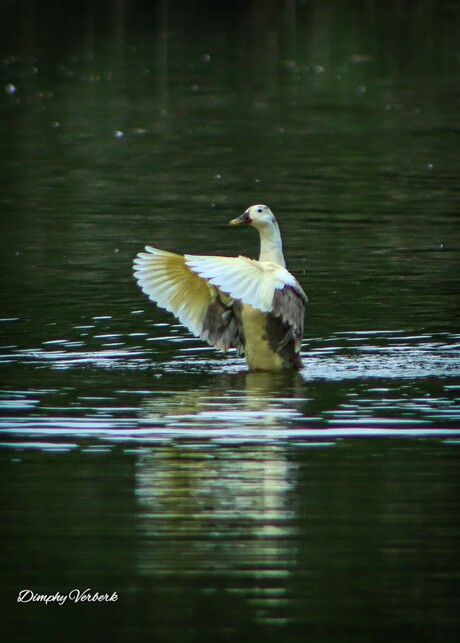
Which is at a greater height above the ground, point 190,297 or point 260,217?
point 260,217

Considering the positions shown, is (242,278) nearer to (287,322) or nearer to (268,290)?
(268,290)

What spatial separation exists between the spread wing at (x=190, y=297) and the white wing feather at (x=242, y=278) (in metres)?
0.94

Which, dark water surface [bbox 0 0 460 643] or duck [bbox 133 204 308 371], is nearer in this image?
dark water surface [bbox 0 0 460 643]

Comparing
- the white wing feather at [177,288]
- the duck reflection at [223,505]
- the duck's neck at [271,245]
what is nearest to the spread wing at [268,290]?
the duck's neck at [271,245]

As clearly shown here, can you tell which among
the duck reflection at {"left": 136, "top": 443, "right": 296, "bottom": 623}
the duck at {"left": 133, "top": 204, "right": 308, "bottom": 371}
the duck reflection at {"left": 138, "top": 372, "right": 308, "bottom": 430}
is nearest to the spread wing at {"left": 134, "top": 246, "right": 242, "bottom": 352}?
the duck at {"left": 133, "top": 204, "right": 308, "bottom": 371}

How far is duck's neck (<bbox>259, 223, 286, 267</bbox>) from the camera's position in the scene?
13281 mm

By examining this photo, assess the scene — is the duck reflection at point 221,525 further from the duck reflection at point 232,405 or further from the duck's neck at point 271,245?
the duck's neck at point 271,245

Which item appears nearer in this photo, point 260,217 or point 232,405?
point 232,405

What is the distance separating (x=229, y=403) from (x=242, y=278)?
1222mm

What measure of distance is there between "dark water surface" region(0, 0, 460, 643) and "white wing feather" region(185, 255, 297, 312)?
69 cm

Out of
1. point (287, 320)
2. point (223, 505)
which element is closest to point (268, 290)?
point (287, 320)

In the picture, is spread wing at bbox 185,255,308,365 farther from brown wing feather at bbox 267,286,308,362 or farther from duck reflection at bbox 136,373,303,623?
duck reflection at bbox 136,373,303,623

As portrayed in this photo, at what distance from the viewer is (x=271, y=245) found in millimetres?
13328

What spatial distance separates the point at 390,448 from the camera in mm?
9930
